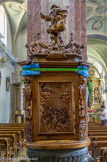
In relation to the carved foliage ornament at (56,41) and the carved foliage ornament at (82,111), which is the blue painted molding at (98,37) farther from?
the carved foliage ornament at (82,111)

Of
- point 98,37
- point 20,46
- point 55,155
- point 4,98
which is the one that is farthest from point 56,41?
point 98,37

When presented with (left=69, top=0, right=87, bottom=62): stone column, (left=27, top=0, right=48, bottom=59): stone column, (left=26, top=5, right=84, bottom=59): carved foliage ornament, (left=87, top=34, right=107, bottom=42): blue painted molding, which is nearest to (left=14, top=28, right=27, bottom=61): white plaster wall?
(left=87, top=34, right=107, bottom=42): blue painted molding

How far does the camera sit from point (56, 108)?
367cm

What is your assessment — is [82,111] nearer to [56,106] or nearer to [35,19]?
[56,106]

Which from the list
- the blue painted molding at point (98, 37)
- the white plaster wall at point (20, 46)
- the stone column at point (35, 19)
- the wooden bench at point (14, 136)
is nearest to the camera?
the stone column at point (35, 19)

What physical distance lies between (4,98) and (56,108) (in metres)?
11.9

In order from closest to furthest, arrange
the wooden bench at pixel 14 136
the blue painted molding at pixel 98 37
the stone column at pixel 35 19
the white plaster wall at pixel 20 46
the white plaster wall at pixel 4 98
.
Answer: the stone column at pixel 35 19 → the wooden bench at pixel 14 136 → the white plaster wall at pixel 4 98 → the white plaster wall at pixel 20 46 → the blue painted molding at pixel 98 37

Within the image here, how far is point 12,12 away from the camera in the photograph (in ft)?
54.3

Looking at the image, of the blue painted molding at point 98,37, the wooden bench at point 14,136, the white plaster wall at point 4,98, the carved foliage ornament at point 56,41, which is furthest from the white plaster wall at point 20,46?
the carved foliage ornament at point 56,41

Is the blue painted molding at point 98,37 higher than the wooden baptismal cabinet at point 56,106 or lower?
higher

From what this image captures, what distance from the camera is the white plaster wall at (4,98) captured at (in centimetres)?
1459

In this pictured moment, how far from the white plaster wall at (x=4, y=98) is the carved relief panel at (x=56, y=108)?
34.7 ft

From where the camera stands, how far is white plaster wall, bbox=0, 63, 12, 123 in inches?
574

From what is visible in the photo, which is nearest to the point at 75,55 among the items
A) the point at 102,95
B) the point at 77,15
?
the point at 77,15
